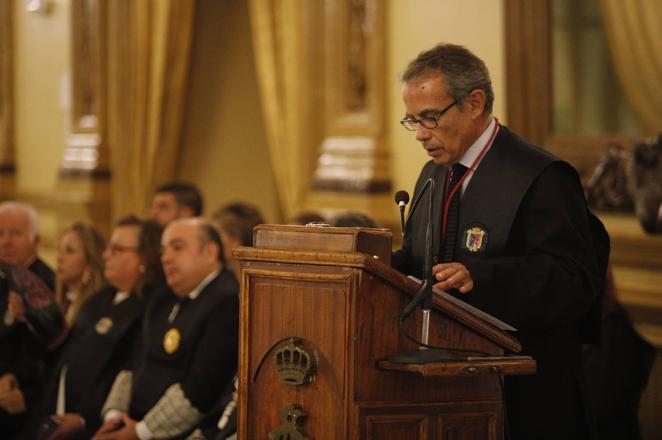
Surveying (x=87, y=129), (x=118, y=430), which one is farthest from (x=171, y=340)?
(x=87, y=129)

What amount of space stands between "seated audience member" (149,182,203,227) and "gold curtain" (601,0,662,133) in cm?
279

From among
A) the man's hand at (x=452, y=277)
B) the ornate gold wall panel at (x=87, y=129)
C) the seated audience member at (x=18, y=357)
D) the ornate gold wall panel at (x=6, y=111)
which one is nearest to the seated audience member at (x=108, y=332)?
the seated audience member at (x=18, y=357)

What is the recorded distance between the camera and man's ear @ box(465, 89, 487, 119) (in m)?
3.23

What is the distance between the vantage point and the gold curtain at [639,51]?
5875 mm

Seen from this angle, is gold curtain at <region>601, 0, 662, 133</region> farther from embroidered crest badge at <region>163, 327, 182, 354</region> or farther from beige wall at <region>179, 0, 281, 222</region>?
beige wall at <region>179, 0, 281, 222</region>

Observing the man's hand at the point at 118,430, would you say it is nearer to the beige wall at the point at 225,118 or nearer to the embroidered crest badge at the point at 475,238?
the embroidered crest badge at the point at 475,238

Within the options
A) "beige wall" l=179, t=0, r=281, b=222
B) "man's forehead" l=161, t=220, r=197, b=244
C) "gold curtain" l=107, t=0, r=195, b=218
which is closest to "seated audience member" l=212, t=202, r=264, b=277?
"man's forehead" l=161, t=220, r=197, b=244

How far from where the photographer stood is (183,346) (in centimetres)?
514

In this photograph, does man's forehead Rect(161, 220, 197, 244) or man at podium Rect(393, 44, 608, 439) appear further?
man's forehead Rect(161, 220, 197, 244)

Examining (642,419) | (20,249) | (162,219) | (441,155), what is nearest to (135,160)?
(162,219)

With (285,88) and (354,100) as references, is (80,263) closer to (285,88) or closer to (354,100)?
(354,100)

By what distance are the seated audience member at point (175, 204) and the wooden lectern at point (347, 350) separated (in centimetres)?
447

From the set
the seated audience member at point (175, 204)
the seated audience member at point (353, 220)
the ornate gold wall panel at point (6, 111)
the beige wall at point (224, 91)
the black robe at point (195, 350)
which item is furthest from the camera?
the ornate gold wall panel at point (6, 111)

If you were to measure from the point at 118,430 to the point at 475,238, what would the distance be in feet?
8.29
